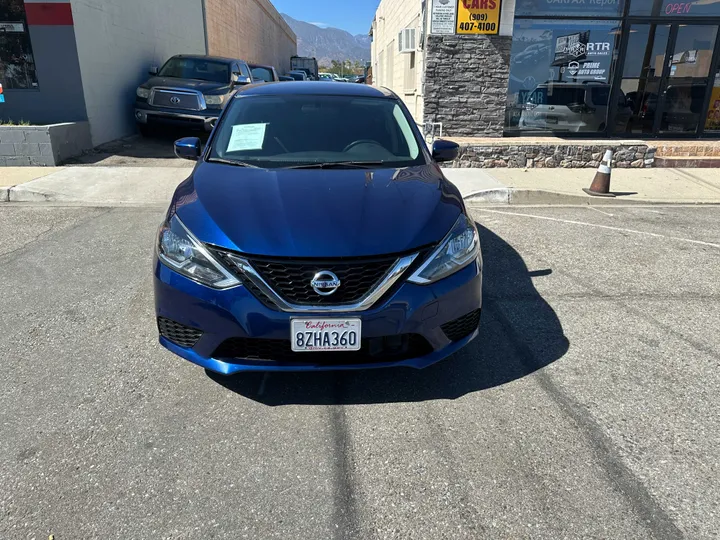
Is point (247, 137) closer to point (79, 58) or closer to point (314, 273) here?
point (314, 273)

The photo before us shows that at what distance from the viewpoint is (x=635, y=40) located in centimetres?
1101

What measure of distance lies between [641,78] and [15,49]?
12.3 meters

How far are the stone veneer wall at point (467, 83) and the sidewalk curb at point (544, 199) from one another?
3221 millimetres

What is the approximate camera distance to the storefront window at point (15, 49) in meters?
9.29

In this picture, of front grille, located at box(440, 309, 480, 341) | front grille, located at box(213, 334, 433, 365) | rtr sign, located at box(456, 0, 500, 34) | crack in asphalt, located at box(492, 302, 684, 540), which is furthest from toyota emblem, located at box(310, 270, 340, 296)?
rtr sign, located at box(456, 0, 500, 34)

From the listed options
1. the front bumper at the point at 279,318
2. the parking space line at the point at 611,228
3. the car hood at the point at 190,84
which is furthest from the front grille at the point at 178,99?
the front bumper at the point at 279,318

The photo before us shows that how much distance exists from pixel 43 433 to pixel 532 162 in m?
9.10

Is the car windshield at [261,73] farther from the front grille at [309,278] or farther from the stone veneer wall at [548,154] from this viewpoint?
the front grille at [309,278]

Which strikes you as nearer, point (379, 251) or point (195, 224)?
point (379, 251)

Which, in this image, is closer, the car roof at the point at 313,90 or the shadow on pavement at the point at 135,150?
the car roof at the point at 313,90

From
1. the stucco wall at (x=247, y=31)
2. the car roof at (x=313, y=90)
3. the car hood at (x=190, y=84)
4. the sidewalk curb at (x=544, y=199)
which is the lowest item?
the sidewalk curb at (x=544, y=199)

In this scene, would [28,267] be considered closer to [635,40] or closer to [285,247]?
[285,247]

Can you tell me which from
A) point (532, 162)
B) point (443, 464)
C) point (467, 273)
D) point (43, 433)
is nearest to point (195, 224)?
point (43, 433)

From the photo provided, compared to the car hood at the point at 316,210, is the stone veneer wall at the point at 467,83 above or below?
above
